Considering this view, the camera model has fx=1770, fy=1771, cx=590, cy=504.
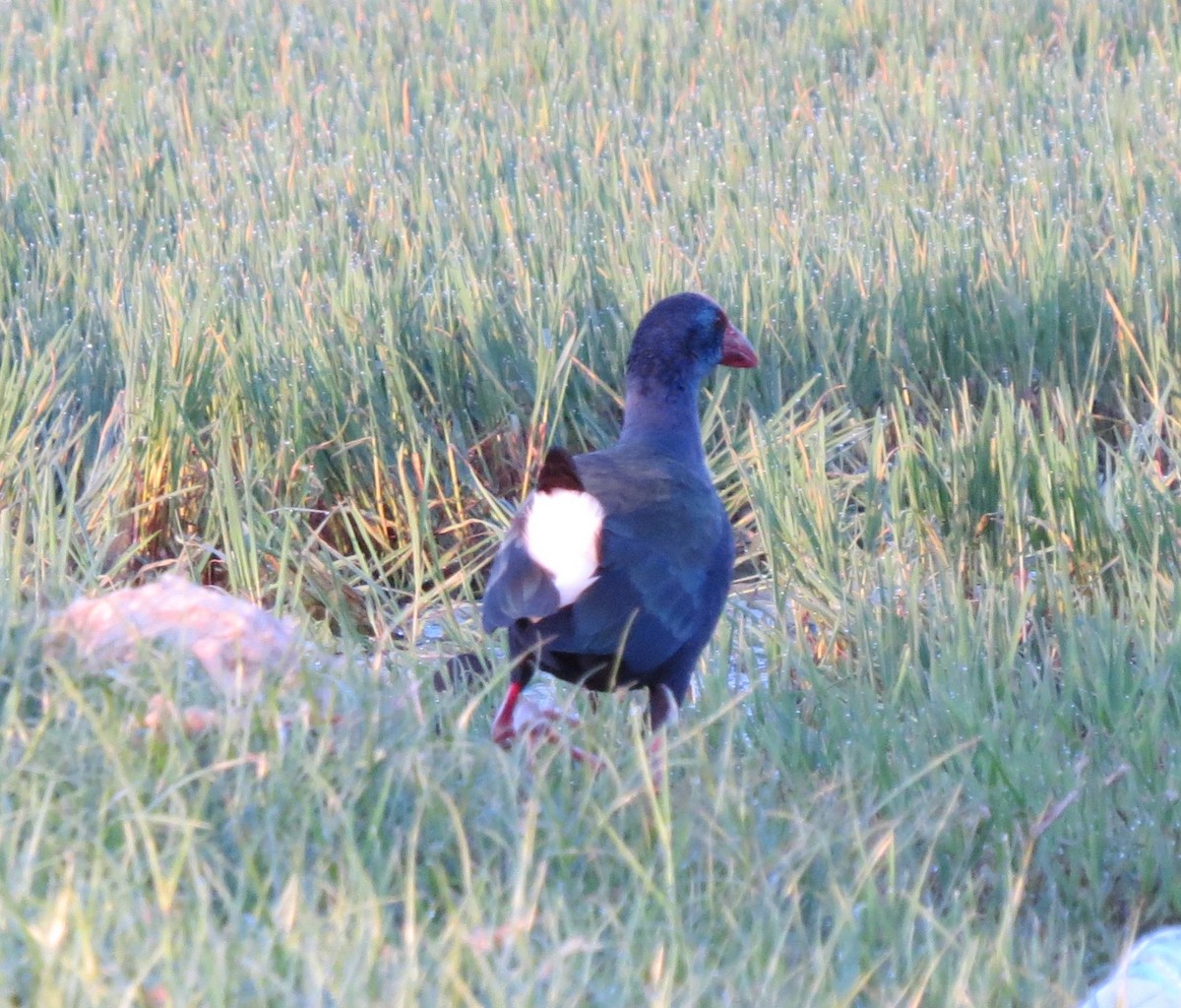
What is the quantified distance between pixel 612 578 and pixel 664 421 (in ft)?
2.02

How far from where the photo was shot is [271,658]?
2336 millimetres

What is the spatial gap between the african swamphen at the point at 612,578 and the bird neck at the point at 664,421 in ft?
0.51

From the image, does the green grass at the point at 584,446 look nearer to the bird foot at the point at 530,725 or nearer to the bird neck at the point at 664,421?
the bird foot at the point at 530,725

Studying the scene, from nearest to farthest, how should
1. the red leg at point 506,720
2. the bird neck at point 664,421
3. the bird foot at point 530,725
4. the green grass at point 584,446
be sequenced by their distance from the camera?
the green grass at point 584,446 → the bird foot at point 530,725 → the red leg at point 506,720 → the bird neck at point 664,421

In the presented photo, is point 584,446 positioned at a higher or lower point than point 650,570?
lower

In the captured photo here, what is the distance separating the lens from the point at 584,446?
160 inches

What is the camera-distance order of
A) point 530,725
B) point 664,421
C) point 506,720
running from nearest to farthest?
point 530,725
point 506,720
point 664,421

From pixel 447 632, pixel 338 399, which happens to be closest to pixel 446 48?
pixel 338 399

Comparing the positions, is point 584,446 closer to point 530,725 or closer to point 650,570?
point 650,570

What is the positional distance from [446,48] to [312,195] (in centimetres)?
230

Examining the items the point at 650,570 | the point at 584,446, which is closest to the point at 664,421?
the point at 650,570

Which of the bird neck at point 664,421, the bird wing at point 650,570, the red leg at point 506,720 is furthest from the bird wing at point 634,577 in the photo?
the bird neck at point 664,421

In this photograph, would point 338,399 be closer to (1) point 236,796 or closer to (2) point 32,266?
(2) point 32,266

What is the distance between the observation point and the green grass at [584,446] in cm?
179
